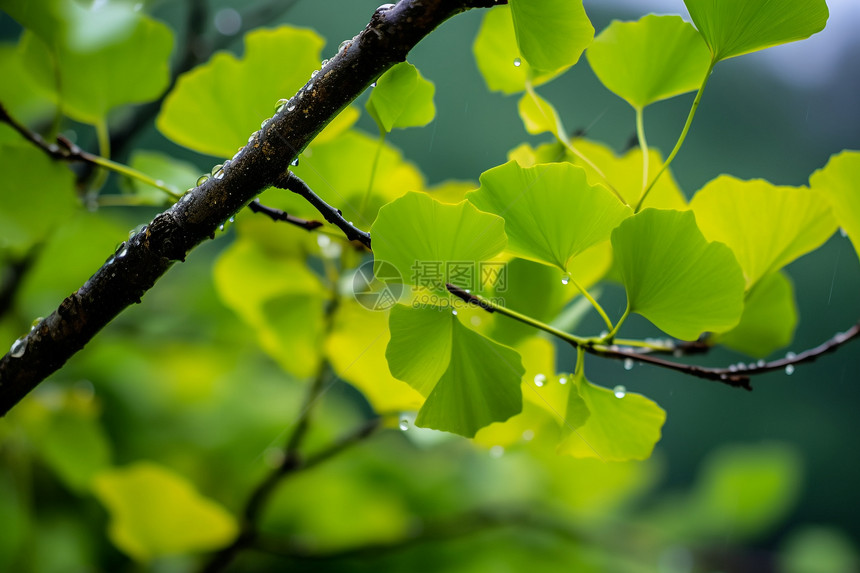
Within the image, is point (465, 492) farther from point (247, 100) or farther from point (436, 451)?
point (247, 100)

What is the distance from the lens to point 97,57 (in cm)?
21

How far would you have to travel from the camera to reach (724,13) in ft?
0.44

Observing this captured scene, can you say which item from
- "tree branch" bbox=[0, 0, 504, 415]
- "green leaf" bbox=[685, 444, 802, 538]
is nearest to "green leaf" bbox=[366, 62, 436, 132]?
"tree branch" bbox=[0, 0, 504, 415]

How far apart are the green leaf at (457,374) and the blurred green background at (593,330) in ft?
0.26

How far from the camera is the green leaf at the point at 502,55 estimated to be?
174 mm

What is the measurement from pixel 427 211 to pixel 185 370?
16.8 inches

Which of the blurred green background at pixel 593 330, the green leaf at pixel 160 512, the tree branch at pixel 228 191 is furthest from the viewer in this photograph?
the blurred green background at pixel 593 330

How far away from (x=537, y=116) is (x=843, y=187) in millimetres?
88

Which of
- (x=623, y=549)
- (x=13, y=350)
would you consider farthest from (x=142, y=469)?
(x=623, y=549)

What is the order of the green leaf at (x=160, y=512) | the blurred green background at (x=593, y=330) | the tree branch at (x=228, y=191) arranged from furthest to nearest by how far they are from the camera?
the blurred green background at (x=593, y=330) < the green leaf at (x=160, y=512) < the tree branch at (x=228, y=191)

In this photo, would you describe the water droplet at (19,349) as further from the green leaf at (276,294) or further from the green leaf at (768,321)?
the green leaf at (768,321)

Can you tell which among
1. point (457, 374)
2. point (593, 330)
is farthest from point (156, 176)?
point (593, 330)

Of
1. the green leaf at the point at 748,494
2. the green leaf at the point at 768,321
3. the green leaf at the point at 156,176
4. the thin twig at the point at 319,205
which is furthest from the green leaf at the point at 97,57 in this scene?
the green leaf at the point at 748,494

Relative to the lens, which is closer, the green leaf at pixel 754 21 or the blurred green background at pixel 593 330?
the green leaf at pixel 754 21
